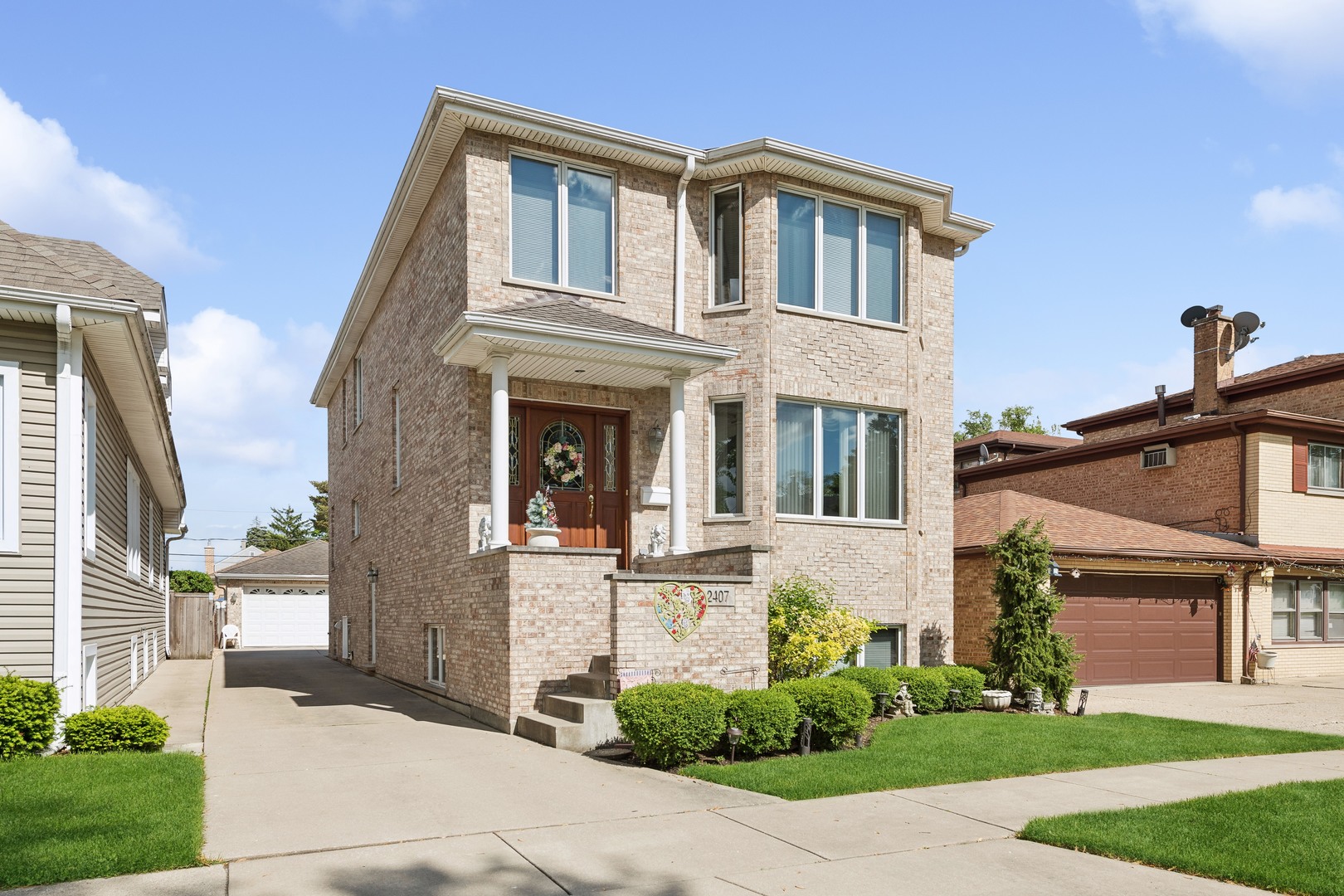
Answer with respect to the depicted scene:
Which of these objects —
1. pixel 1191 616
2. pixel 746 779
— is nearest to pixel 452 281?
pixel 746 779

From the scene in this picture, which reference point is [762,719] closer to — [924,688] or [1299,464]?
[924,688]

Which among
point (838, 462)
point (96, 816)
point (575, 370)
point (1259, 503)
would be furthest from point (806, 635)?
point (1259, 503)

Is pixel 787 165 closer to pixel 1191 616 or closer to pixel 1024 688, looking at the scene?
pixel 1024 688

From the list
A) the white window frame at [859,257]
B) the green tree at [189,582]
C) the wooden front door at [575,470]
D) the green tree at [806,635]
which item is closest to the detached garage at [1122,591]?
the white window frame at [859,257]

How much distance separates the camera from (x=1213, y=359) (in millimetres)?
25922

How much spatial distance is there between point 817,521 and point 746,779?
6.15 metres

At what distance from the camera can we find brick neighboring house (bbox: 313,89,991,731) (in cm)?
1145

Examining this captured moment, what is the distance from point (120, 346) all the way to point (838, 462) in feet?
30.3

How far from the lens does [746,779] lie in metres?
8.46

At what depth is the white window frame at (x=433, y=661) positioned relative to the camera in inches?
569

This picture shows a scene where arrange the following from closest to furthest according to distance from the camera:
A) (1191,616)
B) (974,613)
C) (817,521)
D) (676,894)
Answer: (676,894)
(817,521)
(974,613)
(1191,616)

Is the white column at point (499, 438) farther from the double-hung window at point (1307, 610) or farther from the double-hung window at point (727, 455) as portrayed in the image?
the double-hung window at point (1307, 610)

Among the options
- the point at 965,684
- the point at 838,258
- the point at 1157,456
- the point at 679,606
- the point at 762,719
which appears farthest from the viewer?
the point at 1157,456

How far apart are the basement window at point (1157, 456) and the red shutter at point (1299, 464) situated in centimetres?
231
